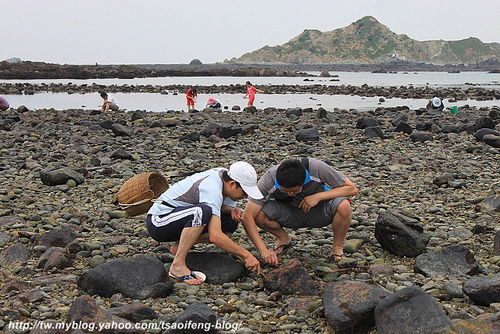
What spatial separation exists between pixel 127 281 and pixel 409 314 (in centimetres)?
256

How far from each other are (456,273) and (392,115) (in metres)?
17.7

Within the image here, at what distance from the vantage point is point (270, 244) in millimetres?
6711

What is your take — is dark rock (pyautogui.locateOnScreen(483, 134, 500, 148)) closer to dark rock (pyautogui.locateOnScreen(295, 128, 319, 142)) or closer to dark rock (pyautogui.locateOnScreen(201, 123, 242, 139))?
dark rock (pyautogui.locateOnScreen(295, 128, 319, 142))

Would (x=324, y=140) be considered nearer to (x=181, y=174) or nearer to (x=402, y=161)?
(x=402, y=161)

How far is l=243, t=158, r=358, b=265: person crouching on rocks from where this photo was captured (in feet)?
18.9

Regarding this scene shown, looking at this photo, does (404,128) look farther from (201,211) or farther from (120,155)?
(201,211)

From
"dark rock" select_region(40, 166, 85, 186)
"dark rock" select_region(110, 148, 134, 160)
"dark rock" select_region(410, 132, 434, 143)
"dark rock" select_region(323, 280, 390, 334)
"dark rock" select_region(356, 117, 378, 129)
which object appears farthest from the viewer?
"dark rock" select_region(356, 117, 378, 129)

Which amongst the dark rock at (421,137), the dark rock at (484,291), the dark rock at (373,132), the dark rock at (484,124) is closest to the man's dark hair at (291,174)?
the dark rock at (484,291)

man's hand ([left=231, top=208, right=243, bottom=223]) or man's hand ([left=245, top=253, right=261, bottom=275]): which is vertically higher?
man's hand ([left=231, top=208, right=243, bottom=223])

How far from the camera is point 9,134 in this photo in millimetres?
15539

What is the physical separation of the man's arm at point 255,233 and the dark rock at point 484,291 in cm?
191

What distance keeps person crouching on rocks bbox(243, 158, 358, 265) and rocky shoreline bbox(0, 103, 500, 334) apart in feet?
1.05

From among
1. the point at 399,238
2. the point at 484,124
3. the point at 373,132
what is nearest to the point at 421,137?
the point at 373,132

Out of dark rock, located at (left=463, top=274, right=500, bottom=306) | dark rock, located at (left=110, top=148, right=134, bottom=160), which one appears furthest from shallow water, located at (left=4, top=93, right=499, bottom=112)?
dark rock, located at (left=463, top=274, right=500, bottom=306)
